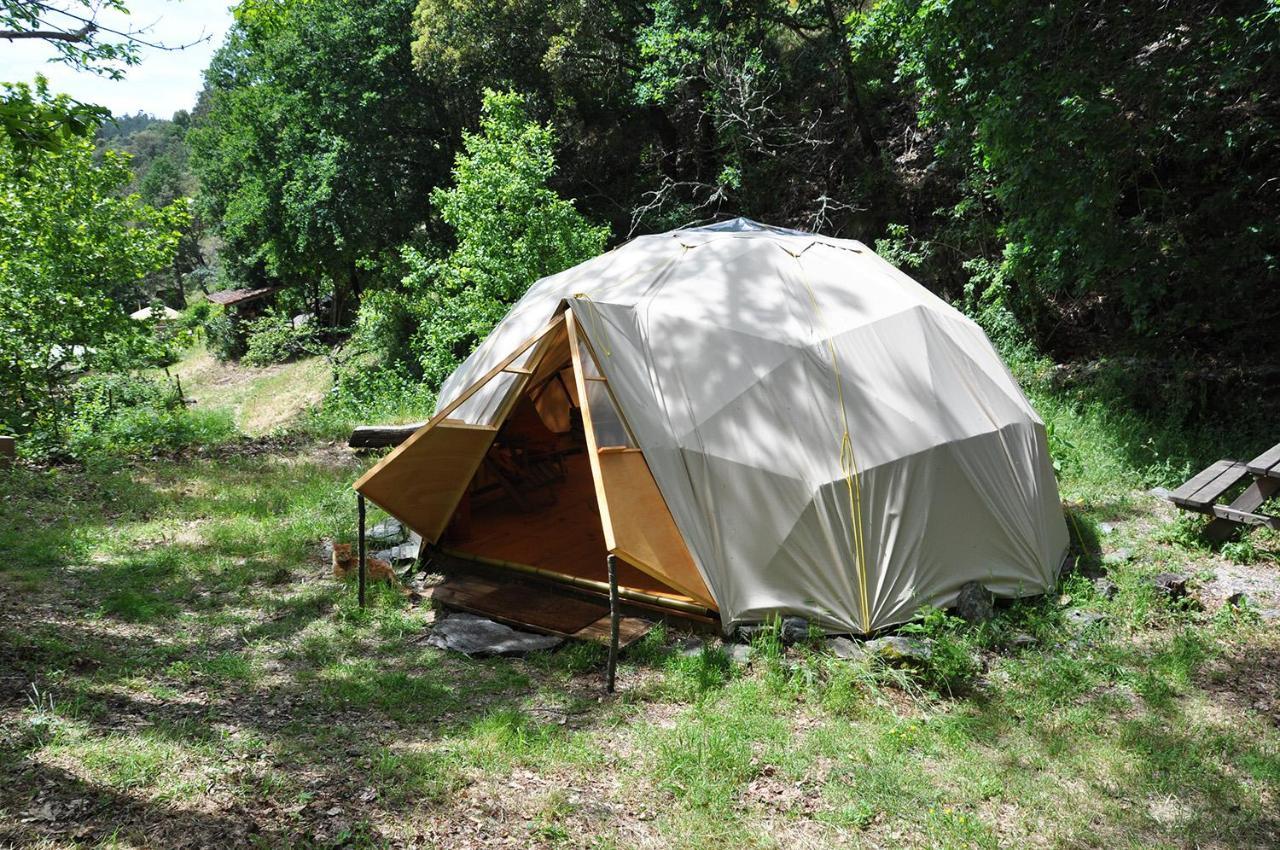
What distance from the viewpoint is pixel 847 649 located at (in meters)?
5.55

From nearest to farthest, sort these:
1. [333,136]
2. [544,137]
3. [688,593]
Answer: [688,593]
[544,137]
[333,136]

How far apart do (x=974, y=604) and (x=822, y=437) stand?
155cm

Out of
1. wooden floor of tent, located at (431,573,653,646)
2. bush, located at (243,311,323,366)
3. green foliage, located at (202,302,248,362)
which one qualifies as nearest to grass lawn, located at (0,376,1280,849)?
wooden floor of tent, located at (431,573,653,646)

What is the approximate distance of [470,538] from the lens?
7.49 metres

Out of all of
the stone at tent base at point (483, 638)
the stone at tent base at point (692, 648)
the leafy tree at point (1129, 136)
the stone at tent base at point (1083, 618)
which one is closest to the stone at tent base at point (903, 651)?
the stone at tent base at point (692, 648)

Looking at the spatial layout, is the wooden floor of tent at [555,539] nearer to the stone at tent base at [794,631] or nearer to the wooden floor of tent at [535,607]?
the wooden floor of tent at [535,607]

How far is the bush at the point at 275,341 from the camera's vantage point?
86.6 ft

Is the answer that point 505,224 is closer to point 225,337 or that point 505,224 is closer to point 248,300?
point 225,337

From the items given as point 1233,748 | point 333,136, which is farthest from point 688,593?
point 333,136

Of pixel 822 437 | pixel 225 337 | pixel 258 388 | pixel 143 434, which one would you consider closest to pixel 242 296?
pixel 225 337

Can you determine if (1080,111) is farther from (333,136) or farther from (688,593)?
(333,136)

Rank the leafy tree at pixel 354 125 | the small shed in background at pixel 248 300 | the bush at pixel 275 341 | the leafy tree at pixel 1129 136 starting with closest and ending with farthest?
the leafy tree at pixel 1129 136
the leafy tree at pixel 354 125
the bush at pixel 275 341
the small shed in background at pixel 248 300

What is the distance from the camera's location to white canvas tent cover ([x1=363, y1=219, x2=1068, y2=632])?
19.1ft

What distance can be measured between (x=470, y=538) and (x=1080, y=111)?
22.9ft
